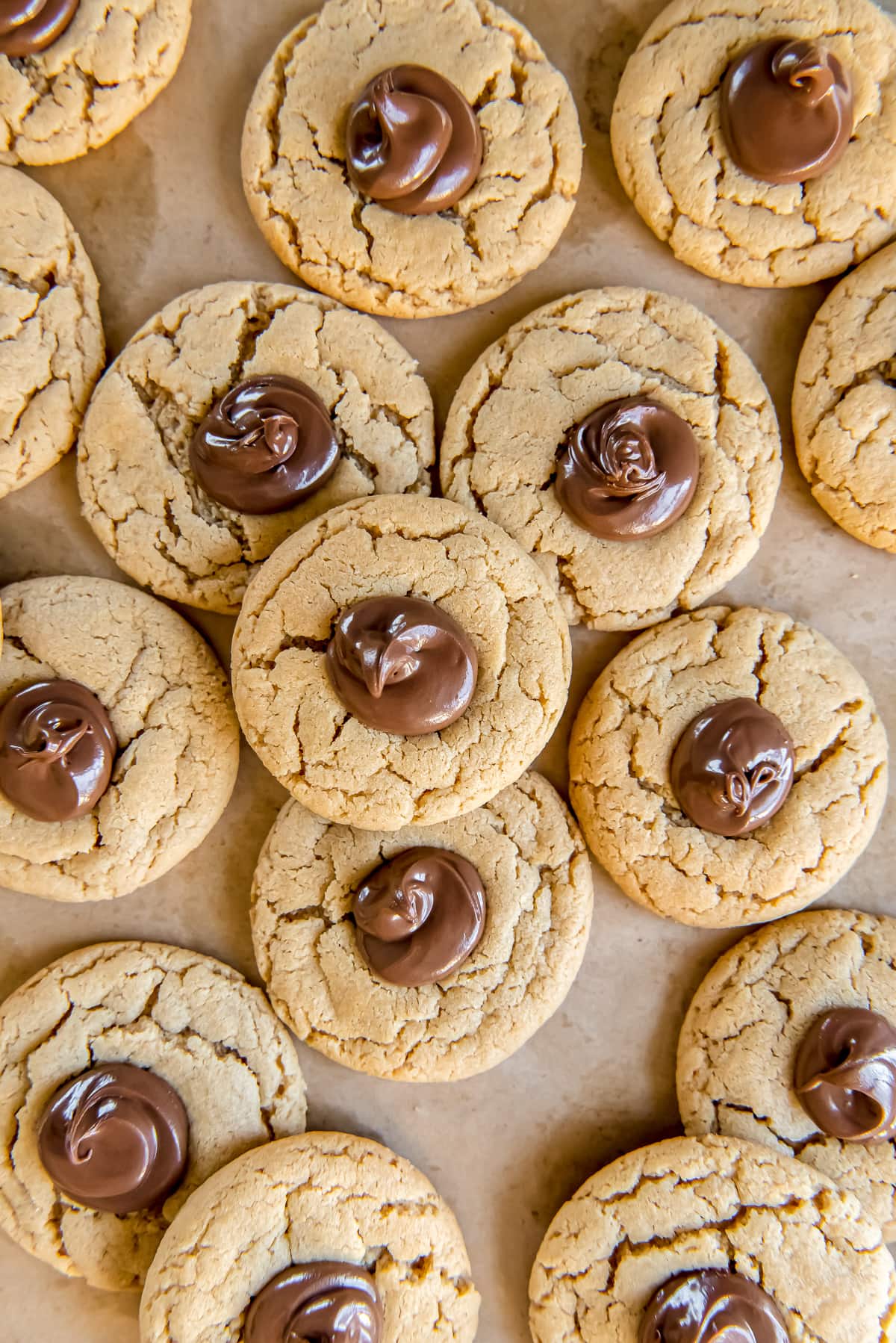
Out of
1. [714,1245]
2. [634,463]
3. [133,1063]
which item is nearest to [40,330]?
[634,463]

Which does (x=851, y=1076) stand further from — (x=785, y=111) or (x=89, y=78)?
(x=89, y=78)

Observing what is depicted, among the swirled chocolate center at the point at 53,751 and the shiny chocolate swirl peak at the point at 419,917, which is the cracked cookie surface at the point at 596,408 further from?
the swirled chocolate center at the point at 53,751

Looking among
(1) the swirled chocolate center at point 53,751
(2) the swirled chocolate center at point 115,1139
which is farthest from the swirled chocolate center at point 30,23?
(2) the swirled chocolate center at point 115,1139

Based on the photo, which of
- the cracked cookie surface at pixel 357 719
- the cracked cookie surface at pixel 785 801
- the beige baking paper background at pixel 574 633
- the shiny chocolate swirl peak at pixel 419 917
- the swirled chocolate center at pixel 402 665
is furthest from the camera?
the beige baking paper background at pixel 574 633

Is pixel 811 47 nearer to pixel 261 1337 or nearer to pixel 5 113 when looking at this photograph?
pixel 5 113

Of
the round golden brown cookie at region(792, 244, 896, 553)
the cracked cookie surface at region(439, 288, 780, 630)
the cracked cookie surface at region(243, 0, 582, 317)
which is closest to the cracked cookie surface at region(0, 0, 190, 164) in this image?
the cracked cookie surface at region(243, 0, 582, 317)

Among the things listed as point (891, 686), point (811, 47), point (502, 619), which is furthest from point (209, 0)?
point (891, 686)
